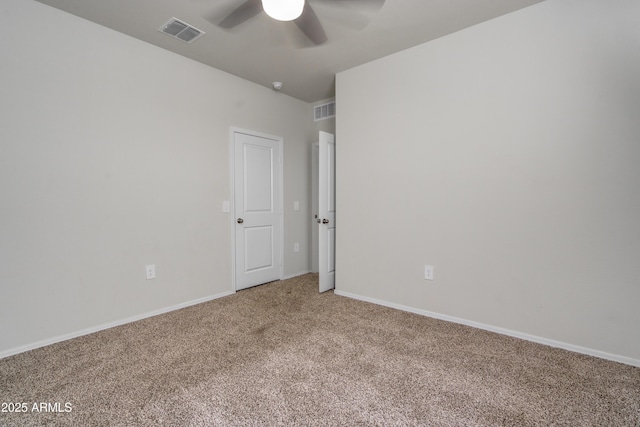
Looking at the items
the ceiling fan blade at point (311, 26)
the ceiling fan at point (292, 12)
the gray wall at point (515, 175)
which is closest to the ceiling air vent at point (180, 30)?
the ceiling fan at point (292, 12)

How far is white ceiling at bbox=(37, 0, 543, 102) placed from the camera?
213cm

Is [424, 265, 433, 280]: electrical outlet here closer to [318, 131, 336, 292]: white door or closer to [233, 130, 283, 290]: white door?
[318, 131, 336, 292]: white door

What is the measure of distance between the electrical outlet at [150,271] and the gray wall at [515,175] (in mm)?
2136

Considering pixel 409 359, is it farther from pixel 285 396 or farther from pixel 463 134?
pixel 463 134

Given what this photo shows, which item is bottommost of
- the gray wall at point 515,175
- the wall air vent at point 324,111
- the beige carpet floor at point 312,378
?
the beige carpet floor at point 312,378

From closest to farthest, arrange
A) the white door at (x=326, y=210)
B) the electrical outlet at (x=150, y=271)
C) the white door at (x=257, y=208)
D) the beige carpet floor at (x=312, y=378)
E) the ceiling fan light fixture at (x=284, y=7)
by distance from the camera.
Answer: the beige carpet floor at (x=312, y=378), the ceiling fan light fixture at (x=284, y=7), the electrical outlet at (x=150, y=271), the white door at (x=326, y=210), the white door at (x=257, y=208)

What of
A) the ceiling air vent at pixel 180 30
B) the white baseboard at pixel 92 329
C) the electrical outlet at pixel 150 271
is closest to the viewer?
the white baseboard at pixel 92 329

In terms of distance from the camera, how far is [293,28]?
241 cm

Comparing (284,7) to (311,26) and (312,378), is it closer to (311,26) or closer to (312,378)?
(311,26)

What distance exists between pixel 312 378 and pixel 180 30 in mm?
2911

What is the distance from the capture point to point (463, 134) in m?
2.51

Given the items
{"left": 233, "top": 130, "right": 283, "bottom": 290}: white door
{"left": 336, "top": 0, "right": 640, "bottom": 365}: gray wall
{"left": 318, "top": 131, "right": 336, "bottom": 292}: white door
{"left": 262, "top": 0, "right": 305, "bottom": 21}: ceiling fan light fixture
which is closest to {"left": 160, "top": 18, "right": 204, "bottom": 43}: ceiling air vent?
{"left": 233, "top": 130, "right": 283, "bottom": 290}: white door

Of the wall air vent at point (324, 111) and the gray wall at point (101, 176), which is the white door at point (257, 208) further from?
the wall air vent at point (324, 111)

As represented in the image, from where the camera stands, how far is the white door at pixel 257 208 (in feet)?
11.4
